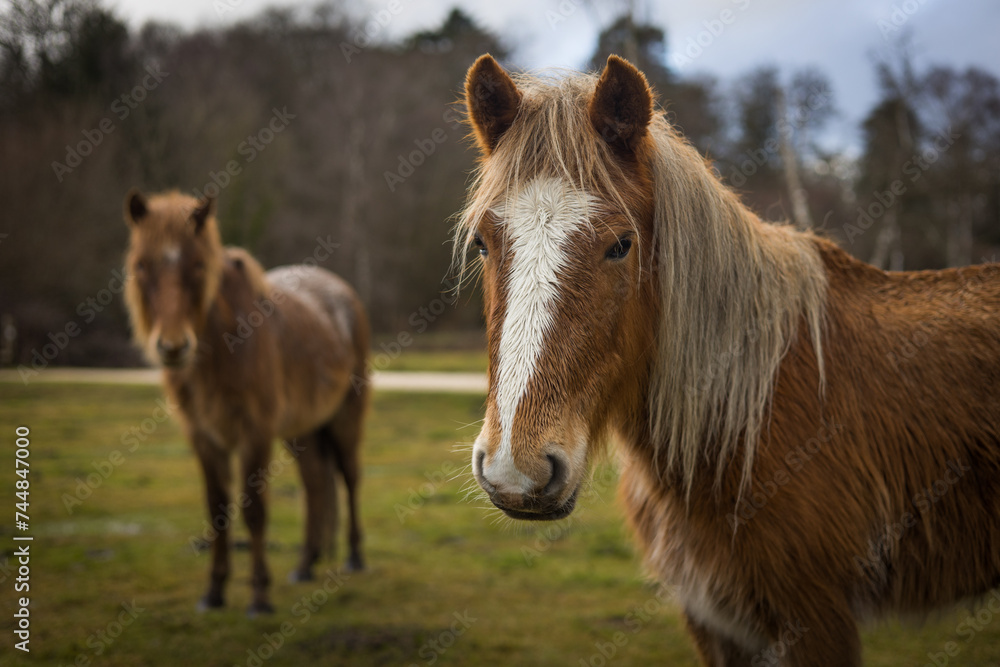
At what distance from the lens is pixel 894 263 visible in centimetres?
1225

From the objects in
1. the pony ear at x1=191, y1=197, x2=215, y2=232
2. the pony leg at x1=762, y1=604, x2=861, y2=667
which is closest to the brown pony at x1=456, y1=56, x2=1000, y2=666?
the pony leg at x1=762, y1=604, x2=861, y2=667

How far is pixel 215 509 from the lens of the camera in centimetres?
479

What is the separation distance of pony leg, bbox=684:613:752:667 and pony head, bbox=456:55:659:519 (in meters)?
1.08

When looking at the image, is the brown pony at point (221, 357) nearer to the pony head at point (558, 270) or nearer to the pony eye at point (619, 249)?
the pony head at point (558, 270)

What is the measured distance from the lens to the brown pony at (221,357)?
4566mm

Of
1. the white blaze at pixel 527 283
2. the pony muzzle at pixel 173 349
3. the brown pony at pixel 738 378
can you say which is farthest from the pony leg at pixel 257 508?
the white blaze at pixel 527 283

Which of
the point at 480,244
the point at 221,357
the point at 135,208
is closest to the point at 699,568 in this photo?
the point at 480,244

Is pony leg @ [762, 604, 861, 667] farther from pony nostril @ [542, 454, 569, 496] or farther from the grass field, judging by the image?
pony nostril @ [542, 454, 569, 496]

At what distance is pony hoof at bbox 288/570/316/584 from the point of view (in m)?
5.48

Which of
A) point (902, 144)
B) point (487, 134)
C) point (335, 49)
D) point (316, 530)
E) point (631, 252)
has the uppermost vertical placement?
point (335, 49)

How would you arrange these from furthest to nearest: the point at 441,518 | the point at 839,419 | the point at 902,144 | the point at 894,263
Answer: the point at 902,144 < the point at 894,263 < the point at 441,518 < the point at 839,419

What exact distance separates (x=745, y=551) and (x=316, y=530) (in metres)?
4.64

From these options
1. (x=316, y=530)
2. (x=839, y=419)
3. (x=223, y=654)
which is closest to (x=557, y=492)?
(x=839, y=419)

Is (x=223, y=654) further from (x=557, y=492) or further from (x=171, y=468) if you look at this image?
(x=171, y=468)
